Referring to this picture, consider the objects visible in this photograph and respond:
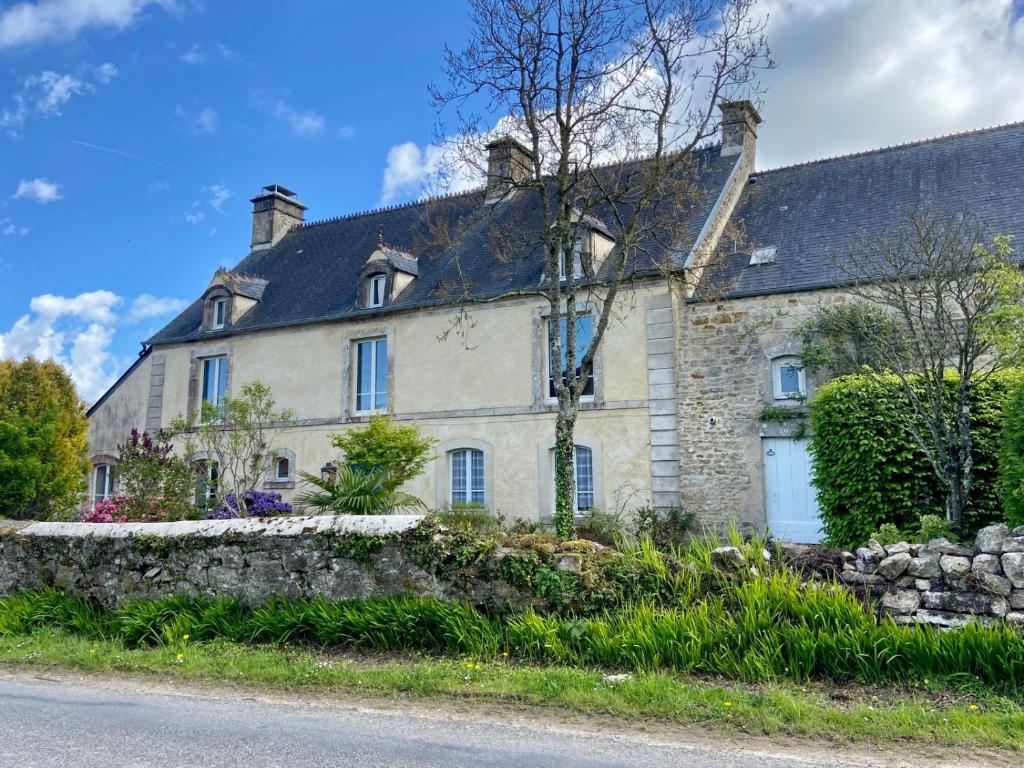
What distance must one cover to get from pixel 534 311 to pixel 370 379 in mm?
4400

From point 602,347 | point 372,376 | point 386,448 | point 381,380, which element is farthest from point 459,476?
point 602,347

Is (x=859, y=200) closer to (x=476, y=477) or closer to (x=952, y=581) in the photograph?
(x=476, y=477)

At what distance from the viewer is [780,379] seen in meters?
14.5

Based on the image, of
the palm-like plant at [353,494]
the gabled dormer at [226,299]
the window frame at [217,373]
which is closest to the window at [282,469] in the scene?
the window frame at [217,373]

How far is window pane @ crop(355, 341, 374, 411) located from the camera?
18.7 meters

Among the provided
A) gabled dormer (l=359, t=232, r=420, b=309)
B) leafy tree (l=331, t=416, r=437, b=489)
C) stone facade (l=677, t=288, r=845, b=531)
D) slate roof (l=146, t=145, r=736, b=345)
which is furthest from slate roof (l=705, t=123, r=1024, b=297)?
gabled dormer (l=359, t=232, r=420, b=309)

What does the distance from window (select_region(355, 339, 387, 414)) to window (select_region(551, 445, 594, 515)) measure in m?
4.85

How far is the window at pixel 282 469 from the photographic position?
755 inches

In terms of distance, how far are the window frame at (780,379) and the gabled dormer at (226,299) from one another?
43.7 feet

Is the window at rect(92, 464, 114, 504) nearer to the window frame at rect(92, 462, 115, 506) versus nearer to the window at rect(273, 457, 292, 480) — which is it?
the window frame at rect(92, 462, 115, 506)

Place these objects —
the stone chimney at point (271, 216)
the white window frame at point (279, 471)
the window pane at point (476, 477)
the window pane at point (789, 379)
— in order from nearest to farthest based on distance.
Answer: the window pane at point (789, 379) → the window pane at point (476, 477) → the white window frame at point (279, 471) → the stone chimney at point (271, 216)

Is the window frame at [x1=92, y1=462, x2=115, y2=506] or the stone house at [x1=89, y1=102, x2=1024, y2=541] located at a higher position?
the stone house at [x1=89, y1=102, x2=1024, y2=541]

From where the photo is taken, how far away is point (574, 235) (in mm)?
10203

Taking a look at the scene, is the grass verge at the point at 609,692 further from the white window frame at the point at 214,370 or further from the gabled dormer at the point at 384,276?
the white window frame at the point at 214,370
